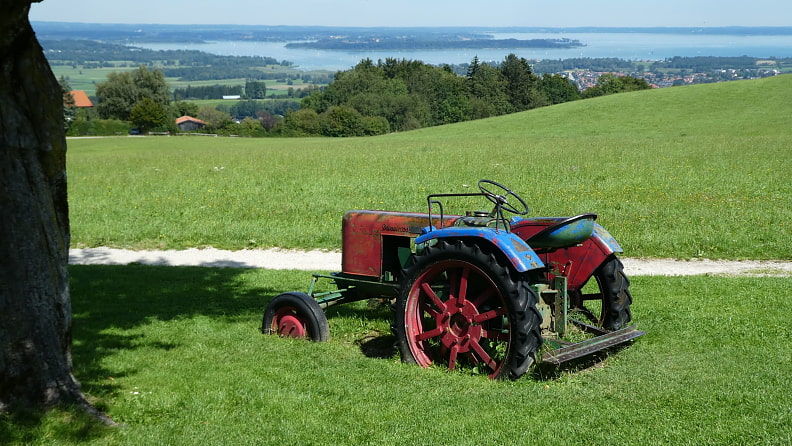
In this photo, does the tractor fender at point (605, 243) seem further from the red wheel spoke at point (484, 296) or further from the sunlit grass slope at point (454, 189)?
the sunlit grass slope at point (454, 189)

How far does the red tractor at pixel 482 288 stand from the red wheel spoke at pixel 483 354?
0.01 metres

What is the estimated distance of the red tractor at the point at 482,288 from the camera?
6992 millimetres

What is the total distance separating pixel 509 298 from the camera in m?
6.89

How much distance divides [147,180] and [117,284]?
16950 millimetres

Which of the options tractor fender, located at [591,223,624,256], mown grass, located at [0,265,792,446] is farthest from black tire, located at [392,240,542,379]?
tractor fender, located at [591,223,624,256]

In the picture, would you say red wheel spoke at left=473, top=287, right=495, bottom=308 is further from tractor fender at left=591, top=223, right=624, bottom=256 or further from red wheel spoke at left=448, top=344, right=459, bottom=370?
tractor fender at left=591, top=223, right=624, bottom=256

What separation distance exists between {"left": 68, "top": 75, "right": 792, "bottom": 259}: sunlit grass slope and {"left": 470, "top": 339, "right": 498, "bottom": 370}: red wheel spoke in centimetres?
933

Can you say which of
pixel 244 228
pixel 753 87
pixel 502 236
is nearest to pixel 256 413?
pixel 502 236

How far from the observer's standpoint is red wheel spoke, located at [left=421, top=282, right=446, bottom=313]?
7473mm

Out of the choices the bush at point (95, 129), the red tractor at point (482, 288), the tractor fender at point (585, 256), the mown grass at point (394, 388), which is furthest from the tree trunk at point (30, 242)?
the bush at point (95, 129)

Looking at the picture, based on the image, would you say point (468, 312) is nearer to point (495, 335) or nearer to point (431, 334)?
point (495, 335)

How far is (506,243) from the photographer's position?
703 centimetres

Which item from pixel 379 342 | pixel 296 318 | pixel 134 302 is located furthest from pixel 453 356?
pixel 134 302

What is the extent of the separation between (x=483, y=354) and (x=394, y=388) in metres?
0.99
